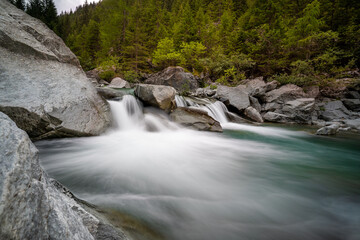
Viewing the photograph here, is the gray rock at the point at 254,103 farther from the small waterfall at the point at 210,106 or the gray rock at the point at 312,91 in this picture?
the gray rock at the point at 312,91

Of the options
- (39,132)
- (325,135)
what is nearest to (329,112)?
(325,135)

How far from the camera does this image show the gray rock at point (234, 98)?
11.6 m

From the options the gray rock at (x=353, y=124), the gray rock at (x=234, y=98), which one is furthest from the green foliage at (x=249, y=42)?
the gray rock at (x=234, y=98)

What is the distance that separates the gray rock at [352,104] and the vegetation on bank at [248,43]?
231 centimetres

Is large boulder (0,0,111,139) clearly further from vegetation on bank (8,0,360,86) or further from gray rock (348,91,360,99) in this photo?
gray rock (348,91,360,99)

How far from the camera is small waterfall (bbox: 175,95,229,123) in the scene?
33.1 ft

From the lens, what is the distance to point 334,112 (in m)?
12.0

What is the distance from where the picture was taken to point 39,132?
13.7ft

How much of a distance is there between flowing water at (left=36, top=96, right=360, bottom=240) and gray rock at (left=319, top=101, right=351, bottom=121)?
7.87 metres

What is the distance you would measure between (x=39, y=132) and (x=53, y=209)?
14.8 ft

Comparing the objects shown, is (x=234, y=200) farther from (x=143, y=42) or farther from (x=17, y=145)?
(x=143, y=42)

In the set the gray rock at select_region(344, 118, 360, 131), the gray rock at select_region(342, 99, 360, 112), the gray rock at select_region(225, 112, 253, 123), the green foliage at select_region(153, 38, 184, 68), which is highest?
the green foliage at select_region(153, 38, 184, 68)

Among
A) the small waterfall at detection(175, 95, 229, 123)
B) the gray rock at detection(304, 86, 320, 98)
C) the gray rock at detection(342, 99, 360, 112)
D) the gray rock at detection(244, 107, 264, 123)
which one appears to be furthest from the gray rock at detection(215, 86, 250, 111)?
the gray rock at detection(342, 99, 360, 112)

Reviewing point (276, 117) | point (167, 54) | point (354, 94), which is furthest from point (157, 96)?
point (354, 94)
